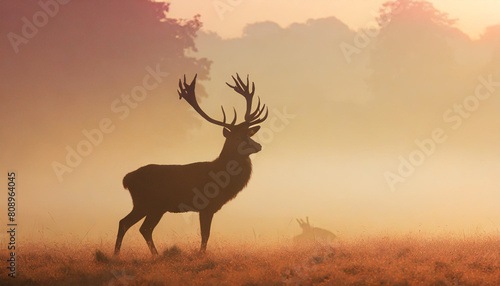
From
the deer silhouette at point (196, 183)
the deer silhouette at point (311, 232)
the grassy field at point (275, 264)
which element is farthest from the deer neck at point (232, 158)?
the deer silhouette at point (311, 232)

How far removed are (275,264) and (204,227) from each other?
237 centimetres

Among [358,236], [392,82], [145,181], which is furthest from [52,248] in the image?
[392,82]

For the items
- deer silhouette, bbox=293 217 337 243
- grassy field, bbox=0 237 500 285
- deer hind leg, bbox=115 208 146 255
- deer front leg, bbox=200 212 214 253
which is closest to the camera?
grassy field, bbox=0 237 500 285

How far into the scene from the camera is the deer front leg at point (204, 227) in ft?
37.5

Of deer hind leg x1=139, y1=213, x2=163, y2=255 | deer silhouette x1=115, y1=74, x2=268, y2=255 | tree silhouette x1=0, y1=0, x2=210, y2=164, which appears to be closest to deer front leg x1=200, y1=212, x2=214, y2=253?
deer silhouette x1=115, y1=74, x2=268, y2=255

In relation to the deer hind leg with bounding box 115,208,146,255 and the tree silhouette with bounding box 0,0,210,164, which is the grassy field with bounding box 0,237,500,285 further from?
the tree silhouette with bounding box 0,0,210,164

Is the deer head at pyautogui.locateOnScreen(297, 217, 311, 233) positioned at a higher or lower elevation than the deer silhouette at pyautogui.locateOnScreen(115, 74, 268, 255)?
lower

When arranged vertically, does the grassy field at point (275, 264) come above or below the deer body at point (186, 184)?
below

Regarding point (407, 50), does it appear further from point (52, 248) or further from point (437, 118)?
point (52, 248)

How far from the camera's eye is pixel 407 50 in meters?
33.5

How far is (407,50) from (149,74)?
15.7 m

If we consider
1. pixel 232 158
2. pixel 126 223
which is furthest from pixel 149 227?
pixel 232 158

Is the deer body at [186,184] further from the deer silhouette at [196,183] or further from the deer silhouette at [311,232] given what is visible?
the deer silhouette at [311,232]

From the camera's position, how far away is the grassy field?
890 centimetres
